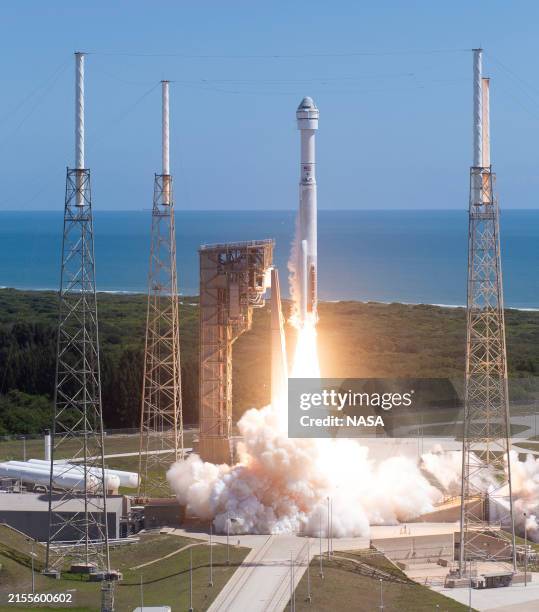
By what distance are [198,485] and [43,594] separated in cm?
958

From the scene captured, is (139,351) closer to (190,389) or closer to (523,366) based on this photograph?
(190,389)

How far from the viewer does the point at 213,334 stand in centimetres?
4825

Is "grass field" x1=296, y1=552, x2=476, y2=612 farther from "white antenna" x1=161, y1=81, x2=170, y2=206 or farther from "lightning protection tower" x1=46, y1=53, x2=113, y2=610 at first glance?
"white antenna" x1=161, y1=81, x2=170, y2=206

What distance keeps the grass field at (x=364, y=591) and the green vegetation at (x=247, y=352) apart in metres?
11.7

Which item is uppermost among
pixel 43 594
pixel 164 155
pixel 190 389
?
pixel 164 155

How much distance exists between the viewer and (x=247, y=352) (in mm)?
85750

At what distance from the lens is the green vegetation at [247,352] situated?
67.3 metres

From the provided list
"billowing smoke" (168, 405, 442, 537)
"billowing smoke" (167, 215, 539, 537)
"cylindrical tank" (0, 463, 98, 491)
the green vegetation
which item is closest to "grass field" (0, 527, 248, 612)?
"billowing smoke" (168, 405, 442, 537)

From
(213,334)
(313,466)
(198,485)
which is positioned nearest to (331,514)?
(313,466)

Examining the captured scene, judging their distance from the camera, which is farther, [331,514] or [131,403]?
[131,403]

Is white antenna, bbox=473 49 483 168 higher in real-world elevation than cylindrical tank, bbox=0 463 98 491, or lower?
higher

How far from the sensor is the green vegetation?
67312 mm

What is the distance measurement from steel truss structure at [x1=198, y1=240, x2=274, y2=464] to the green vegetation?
96.8 inches

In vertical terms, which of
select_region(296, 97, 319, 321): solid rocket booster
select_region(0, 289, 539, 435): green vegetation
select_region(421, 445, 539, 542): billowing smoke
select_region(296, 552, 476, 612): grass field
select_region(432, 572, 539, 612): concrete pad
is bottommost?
select_region(432, 572, 539, 612): concrete pad
